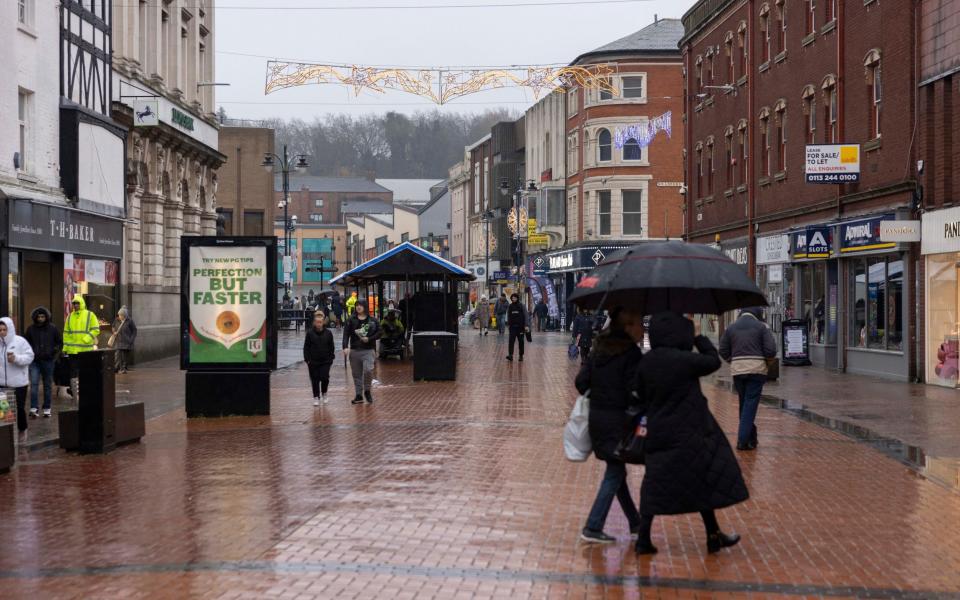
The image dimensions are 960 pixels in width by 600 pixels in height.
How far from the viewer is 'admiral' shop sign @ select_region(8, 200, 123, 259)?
25.1 m

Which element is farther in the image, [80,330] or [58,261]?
[58,261]

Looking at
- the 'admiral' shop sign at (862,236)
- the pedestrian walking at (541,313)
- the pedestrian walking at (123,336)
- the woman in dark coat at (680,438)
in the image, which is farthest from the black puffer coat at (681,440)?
the pedestrian walking at (541,313)

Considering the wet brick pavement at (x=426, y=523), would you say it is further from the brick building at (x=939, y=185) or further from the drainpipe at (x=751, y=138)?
the drainpipe at (x=751, y=138)

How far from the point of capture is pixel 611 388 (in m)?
9.08

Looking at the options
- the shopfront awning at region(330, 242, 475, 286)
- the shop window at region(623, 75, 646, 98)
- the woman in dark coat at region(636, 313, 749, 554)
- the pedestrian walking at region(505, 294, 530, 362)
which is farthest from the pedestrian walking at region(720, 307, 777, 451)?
the shop window at region(623, 75, 646, 98)

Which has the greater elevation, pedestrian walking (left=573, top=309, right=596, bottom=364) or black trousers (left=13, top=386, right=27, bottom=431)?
pedestrian walking (left=573, top=309, right=596, bottom=364)

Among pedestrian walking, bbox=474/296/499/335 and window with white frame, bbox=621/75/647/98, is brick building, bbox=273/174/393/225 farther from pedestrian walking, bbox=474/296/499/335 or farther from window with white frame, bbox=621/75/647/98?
pedestrian walking, bbox=474/296/499/335

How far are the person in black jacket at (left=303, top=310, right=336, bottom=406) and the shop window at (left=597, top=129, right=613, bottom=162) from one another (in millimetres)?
44421

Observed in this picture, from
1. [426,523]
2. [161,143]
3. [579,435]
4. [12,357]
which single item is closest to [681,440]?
[579,435]

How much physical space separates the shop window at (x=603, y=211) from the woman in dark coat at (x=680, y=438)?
187 ft

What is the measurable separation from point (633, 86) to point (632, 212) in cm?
601

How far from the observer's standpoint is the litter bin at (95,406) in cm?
1520

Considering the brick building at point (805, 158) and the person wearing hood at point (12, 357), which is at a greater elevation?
the brick building at point (805, 158)

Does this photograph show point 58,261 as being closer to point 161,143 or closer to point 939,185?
point 161,143
